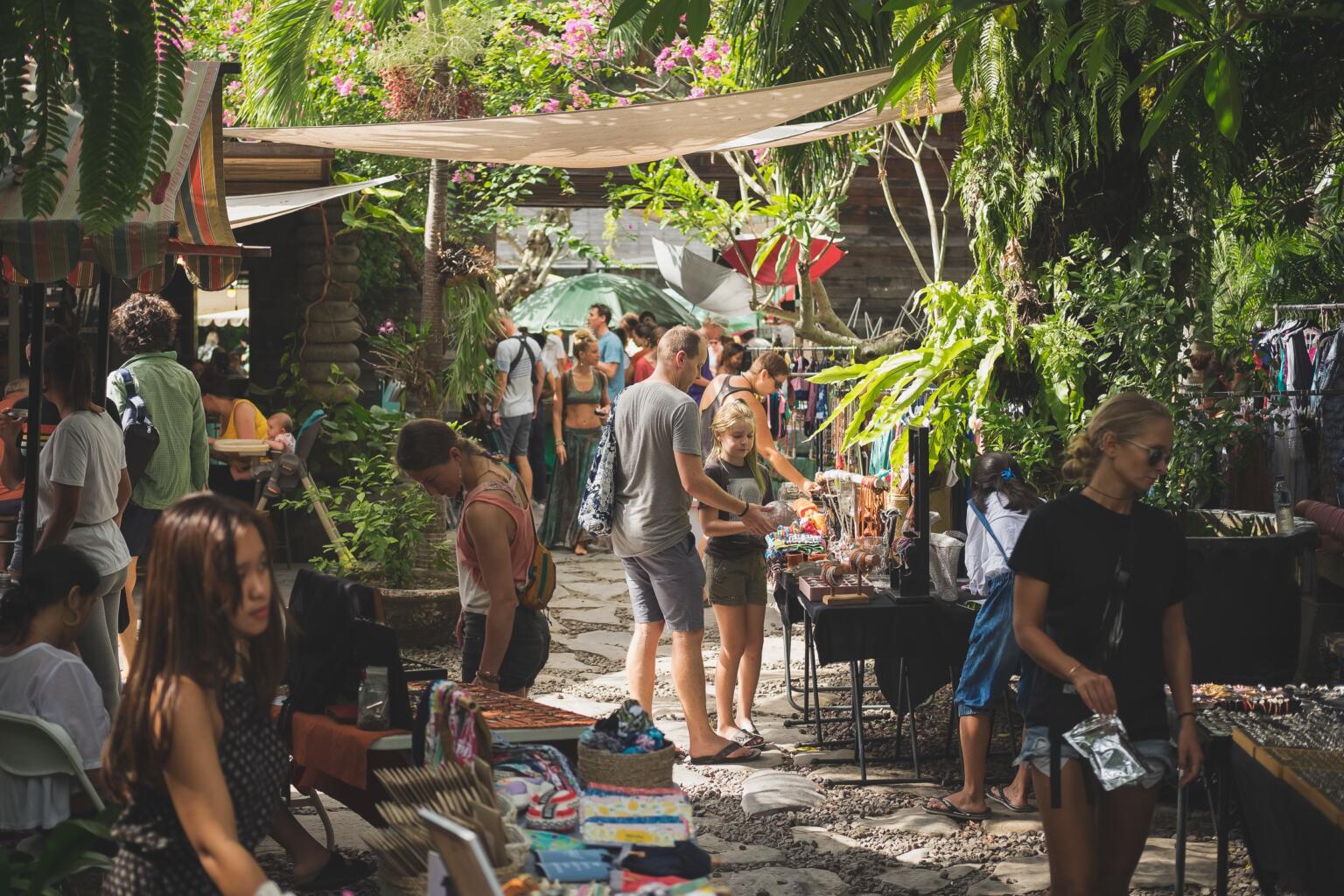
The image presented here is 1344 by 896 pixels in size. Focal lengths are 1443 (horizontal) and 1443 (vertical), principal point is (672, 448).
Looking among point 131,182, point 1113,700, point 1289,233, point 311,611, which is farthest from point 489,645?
point 1289,233

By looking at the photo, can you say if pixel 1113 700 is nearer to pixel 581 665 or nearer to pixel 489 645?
pixel 489 645

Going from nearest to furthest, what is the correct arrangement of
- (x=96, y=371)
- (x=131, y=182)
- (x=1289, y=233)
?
1. (x=131, y=182)
2. (x=96, y=371)
3. (x=1289, y=233)

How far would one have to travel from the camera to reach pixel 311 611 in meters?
4.89

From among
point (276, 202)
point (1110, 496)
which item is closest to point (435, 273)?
point (276, 202)

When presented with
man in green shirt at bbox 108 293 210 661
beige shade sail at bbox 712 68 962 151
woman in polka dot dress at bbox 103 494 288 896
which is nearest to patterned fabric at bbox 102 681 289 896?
woman in polka dot dress at bbox 103 494 288 896

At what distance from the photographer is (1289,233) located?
10008mm

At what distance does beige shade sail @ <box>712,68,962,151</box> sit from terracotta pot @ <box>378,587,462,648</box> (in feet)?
10.0

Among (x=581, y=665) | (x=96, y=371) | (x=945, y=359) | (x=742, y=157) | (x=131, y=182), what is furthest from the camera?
(x=742, y=157)

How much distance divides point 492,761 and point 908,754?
3579 mm

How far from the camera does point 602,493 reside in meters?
6.39

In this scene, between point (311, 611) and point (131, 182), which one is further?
point (311, 611)

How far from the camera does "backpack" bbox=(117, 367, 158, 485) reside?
22.1ft

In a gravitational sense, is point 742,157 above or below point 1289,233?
above

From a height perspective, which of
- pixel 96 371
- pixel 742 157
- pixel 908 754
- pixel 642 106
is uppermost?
pixel 742 157
